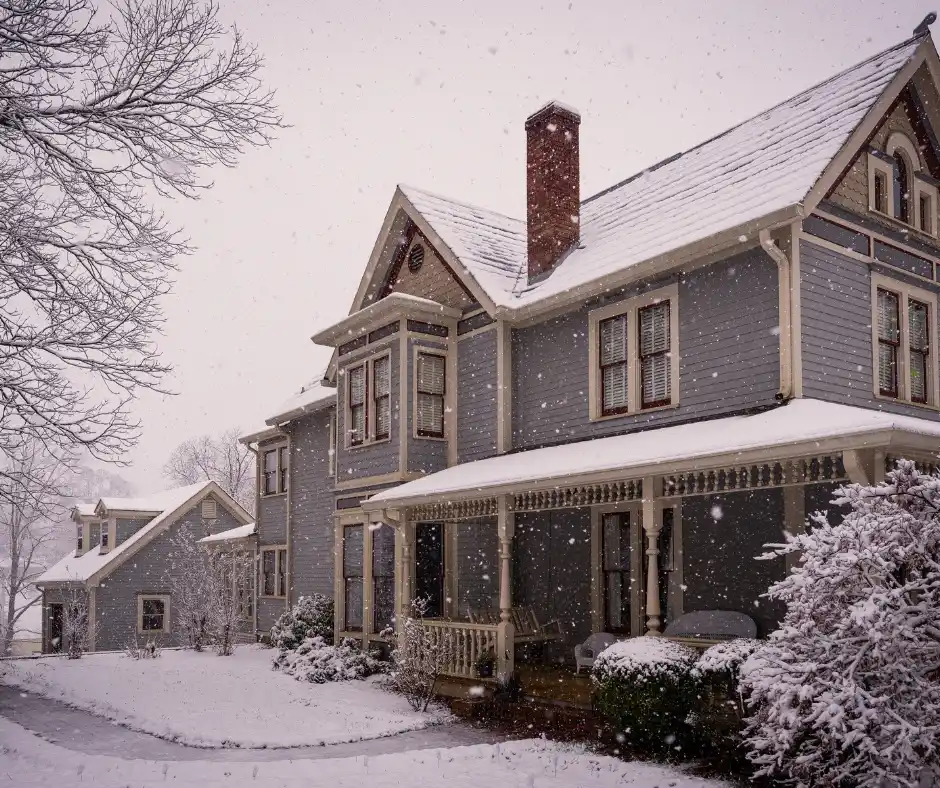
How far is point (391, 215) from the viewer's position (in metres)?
18.9

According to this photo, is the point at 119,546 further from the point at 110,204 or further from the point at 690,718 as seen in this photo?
the point at 690,718

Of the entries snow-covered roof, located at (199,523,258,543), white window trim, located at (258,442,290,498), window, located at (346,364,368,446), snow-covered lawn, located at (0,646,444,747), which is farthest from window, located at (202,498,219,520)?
window, located at (346,364,368,446)

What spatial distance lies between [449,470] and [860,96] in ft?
28.8

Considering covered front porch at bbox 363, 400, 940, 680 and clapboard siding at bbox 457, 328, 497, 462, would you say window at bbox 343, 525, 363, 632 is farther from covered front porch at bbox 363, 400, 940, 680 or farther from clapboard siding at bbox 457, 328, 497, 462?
clapboard siding at bbox 457, 328, 497, 462

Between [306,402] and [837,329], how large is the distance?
13782 millimetres

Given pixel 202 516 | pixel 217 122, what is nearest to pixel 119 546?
pixel 202 516

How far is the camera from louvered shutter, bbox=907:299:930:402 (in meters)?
13.4

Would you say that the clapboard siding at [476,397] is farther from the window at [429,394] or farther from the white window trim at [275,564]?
the white window trim at [275,564]

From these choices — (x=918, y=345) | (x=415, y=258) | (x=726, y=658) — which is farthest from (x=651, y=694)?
(x=415, y=258)

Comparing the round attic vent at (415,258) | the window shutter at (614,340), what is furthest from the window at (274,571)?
the window shutter at (614,340)

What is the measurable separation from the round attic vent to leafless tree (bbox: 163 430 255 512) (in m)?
39.7

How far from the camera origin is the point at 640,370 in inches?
554

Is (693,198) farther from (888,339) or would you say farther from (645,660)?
(645,660)

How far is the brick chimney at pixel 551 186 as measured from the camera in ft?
56.1
